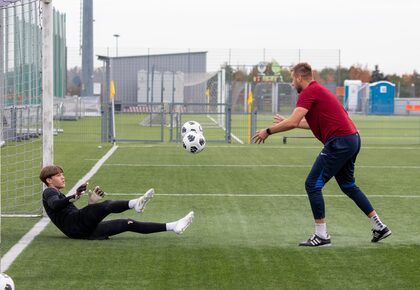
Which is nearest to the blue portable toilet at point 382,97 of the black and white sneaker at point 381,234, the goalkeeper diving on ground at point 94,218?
the black and white sneaker at point 381,234

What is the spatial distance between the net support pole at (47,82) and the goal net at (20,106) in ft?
1.17

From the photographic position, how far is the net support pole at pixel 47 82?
988 centimetres

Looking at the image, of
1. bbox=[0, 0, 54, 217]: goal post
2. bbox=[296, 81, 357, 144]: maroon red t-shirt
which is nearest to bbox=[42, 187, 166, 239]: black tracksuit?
bbox=[0, 0, 54, 217]: goal post

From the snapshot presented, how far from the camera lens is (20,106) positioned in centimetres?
1886

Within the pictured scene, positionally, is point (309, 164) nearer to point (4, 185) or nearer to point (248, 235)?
point (4, 185)

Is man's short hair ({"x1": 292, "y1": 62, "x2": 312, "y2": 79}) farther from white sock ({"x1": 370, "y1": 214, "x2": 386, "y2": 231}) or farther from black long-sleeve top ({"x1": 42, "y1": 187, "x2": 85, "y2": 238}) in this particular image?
black long-sleeve top ({"x1": 42, "y1": 187, "x2": 85, "y2": 238})

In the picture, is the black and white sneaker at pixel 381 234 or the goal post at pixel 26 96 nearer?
the black and white sneaker at pixel 381 234

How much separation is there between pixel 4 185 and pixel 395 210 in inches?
257

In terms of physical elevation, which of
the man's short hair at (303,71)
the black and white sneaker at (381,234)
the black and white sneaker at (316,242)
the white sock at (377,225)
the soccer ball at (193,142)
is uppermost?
the man's short hair at (303,71)

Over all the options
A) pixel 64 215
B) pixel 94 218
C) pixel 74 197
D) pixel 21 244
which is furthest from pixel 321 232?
pixel 21 244

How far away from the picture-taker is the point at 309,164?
18.9 m

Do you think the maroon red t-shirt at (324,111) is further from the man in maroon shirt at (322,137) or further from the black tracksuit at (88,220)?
the black tracksuit at (88,220)

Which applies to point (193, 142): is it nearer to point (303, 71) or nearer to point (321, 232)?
point (303, 71)

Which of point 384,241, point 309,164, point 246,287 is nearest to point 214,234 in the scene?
point 384,241
